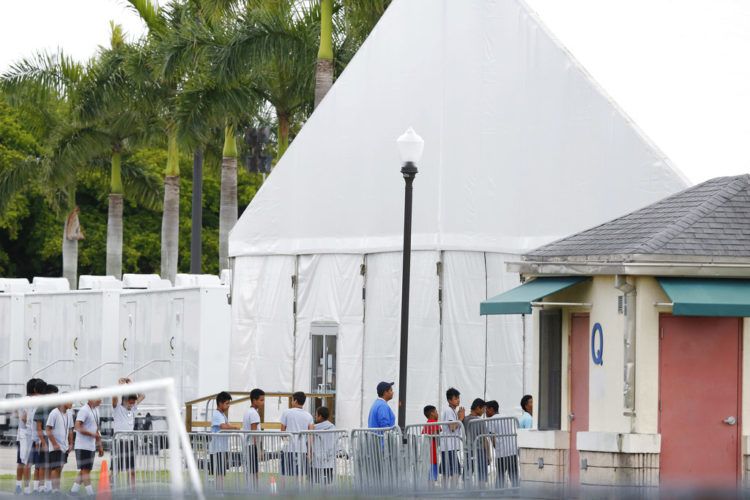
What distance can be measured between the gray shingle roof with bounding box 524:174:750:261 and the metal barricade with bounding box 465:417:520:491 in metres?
2.42

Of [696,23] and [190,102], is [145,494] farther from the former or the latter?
[190,102]

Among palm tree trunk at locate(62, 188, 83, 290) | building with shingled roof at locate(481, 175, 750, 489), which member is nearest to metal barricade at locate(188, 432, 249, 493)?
building with shingled roof at locate(481, 175, 750, 489)

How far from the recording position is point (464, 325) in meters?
26.1

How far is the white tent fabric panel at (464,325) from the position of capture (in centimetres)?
2592

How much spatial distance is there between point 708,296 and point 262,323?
13.6 m

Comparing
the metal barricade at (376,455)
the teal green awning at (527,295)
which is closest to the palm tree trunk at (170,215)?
the metal barricade at (376,455)

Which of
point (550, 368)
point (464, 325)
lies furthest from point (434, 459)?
point (464, 325)

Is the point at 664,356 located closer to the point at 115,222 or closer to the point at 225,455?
the point at 225,455

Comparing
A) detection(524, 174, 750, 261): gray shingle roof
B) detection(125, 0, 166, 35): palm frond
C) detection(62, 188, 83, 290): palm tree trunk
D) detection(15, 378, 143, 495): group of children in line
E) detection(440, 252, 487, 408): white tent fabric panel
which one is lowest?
detection(15, 378, 143, 495): group of children in line

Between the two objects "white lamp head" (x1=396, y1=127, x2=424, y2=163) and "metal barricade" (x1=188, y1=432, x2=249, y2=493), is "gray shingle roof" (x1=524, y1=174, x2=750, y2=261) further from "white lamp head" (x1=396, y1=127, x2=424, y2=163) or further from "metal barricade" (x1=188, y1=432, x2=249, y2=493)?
"metal barricade" (x1=188, y1=432, x2=249, y2=493)

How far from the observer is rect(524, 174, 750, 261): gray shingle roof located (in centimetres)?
1698

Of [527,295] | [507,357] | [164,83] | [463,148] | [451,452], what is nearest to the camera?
[527,295]

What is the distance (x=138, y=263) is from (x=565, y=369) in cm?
5765

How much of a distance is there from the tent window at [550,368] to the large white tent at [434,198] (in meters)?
7.32
